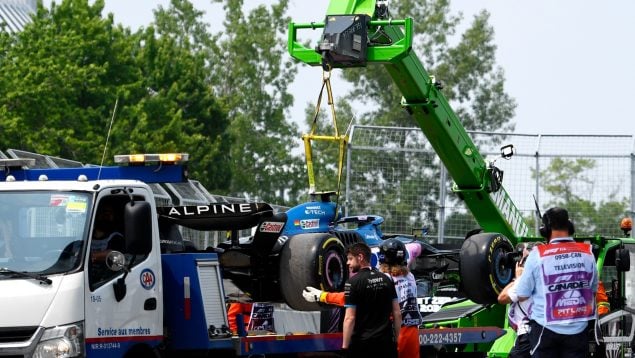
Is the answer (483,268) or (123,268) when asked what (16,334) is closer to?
(123,268)

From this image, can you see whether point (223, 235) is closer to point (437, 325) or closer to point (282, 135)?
point (437, 325)

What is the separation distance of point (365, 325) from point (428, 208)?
11.9 m

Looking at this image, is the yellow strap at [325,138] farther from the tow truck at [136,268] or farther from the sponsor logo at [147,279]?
the sponsor logo at [147,279]

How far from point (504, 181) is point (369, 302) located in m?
11.5

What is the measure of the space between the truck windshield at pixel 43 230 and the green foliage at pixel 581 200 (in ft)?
→ 43.7

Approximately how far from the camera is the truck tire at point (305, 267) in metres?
12.3

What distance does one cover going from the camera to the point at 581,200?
927 inches

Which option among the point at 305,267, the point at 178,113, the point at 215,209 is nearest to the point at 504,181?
the point at 305,267

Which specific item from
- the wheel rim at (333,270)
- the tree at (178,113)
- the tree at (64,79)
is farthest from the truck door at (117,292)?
the tree at (178,113)

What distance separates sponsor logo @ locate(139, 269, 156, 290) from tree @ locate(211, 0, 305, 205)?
5016 centimetres

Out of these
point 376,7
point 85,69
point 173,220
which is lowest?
point 173,220

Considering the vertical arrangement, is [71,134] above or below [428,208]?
above

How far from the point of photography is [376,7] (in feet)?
52.0

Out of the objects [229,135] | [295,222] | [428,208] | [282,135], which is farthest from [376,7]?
[282,135]
